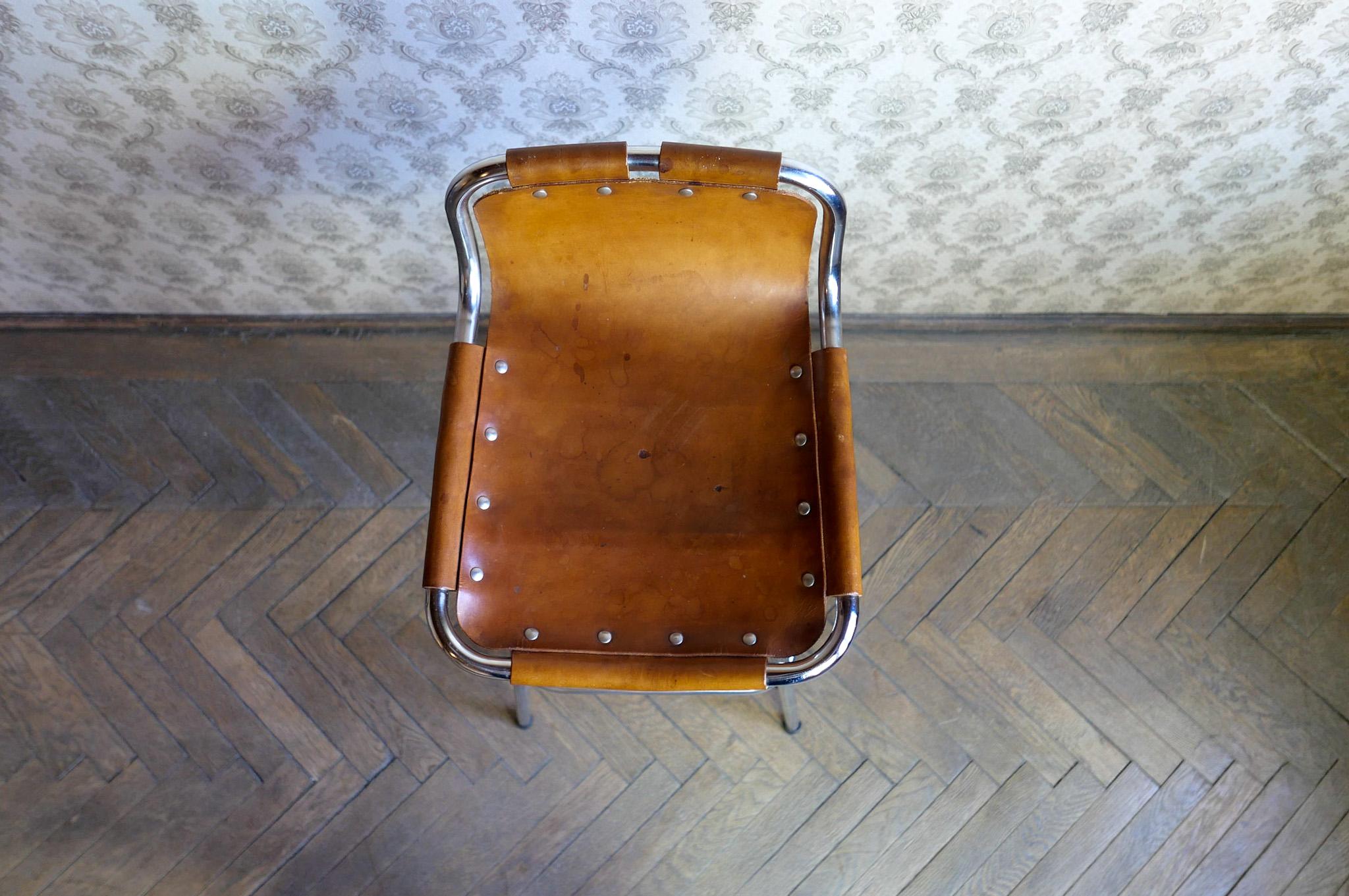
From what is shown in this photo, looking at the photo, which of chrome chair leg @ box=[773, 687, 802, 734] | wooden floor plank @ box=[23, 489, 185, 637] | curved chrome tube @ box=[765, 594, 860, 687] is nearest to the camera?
curved chrome tube @ box=[765, 594, 860, 687]

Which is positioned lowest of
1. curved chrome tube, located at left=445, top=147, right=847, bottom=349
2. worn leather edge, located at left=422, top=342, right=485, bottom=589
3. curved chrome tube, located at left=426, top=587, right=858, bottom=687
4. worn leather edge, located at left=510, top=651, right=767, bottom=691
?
worn leather edge, located at left=510, top=651, right=767, bottom=691

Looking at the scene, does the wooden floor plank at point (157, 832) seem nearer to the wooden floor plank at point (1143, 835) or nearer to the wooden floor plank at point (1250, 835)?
the wooden floor plank at point (1143, 835)

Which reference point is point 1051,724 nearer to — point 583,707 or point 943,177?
point 583,707

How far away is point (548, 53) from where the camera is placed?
3.24ft

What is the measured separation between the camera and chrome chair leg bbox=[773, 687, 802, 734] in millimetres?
1271

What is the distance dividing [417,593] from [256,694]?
0.88 ft

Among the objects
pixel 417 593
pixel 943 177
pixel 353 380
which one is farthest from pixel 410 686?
pixel 943 177

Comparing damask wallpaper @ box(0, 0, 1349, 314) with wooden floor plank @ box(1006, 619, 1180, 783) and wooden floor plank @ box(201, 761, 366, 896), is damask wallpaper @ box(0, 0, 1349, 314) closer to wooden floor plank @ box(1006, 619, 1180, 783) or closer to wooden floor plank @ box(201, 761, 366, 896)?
wooden floor plank @ box(1006, 619, 1180, 783)

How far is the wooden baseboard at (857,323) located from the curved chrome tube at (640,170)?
0.58 m

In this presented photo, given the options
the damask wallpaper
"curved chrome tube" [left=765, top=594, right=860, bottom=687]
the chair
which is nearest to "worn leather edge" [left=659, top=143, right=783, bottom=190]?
the chair

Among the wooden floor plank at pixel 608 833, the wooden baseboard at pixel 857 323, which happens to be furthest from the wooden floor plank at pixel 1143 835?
the wooden baseboard at pixel 857 323

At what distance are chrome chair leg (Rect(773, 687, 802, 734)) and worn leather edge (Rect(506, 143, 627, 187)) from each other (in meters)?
0.74

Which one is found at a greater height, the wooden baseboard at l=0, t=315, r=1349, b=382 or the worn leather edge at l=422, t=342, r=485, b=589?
the worn leather edge at l=422, t=342, r=485, b=589

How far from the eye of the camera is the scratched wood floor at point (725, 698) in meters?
1.31
